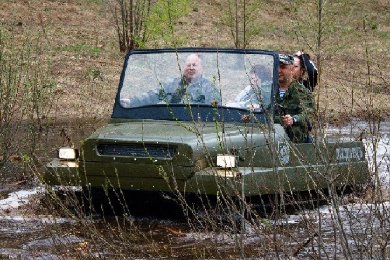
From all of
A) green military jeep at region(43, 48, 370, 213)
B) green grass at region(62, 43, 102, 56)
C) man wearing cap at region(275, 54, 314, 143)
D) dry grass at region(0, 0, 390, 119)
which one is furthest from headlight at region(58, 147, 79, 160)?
green grass at region(62, 43, 102, 56)

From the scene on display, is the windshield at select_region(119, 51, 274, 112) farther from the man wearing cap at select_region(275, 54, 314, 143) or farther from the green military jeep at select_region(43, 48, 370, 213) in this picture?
the man wearing cap at select_region(275, 54, 314, 143)

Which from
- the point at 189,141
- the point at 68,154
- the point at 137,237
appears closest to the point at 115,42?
the point at 68,154

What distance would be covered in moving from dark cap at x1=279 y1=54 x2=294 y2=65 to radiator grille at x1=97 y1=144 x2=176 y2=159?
6.14 ft

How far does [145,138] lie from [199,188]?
667mm

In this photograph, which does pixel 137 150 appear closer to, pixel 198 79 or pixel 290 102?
pixel 198 79

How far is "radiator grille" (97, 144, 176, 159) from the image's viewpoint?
9133 millimetres

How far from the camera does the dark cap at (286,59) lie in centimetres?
1050

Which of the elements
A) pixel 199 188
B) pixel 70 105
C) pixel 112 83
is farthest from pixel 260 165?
pixel 112 83

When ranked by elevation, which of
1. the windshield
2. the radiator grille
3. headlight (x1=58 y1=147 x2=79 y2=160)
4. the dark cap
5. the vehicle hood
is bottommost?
headlight (x1=58 y1=147 x2=79 y2=160)

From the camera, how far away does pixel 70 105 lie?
69.8ft

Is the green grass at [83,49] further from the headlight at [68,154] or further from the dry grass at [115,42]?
the headlight at [68,154]

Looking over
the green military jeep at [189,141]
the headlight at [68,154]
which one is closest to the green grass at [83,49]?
the green military jeep at [189,141]

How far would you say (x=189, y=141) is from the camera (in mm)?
9141

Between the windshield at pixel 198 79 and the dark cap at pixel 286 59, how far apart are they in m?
0.10
